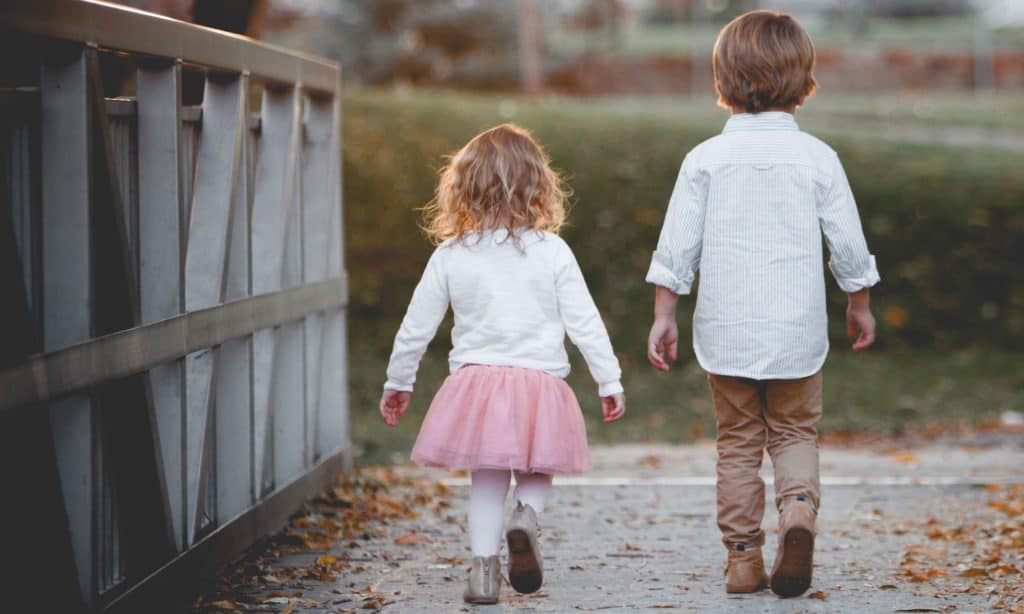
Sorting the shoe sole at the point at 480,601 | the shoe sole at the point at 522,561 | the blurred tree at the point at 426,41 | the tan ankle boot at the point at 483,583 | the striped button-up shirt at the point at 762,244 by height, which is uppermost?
the blurred tree at the point at 426,41

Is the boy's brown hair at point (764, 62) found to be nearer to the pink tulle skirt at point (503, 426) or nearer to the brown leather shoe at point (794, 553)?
the pink tulle skirt at point (503, 426)

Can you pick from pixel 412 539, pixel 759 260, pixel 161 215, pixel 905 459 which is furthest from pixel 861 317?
pixel 905 459

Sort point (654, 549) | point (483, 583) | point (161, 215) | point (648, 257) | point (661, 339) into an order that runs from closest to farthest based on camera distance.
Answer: point (161, 215)
point (483, 583)
point (661, 339)
point (654, 549)
point (648, 257)

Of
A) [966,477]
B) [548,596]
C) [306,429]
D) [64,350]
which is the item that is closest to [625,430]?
[966,477]

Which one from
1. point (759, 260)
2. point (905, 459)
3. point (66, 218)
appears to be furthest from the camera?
point (905, 459)

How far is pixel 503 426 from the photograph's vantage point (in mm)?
4645

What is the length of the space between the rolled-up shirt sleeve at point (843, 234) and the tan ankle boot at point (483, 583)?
149 cm

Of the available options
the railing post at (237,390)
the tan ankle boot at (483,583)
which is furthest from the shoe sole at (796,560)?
the railing post at (237,390)

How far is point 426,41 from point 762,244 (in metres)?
28.3

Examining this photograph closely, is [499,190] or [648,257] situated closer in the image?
[499,190]

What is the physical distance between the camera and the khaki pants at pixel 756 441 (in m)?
4.90

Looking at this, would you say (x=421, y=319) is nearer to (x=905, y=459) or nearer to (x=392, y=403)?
(x=392, y=403)

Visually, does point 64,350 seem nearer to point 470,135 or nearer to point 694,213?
point 694,213

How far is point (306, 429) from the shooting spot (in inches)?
258
